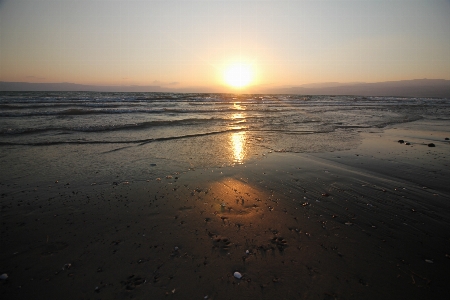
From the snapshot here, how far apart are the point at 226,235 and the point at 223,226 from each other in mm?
279

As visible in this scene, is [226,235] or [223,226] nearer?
[226,235]

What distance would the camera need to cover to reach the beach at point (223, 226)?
289 cm

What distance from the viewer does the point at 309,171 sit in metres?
7.00

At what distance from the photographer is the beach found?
2.89 meters

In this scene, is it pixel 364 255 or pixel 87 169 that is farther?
pixel 87 169

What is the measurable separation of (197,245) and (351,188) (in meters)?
4.40

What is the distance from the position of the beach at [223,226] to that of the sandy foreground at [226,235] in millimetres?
21

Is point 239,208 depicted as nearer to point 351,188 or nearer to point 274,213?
point 274,213

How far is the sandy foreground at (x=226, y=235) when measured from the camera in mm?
2863

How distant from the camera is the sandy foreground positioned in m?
2.86

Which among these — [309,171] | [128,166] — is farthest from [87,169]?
[309,171]

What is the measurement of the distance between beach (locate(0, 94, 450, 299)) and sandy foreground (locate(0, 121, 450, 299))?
21 mm

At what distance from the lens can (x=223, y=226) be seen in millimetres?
4113

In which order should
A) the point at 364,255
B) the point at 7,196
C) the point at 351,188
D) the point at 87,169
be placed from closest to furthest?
the point at 364,255 < the point at 7,196 < the point at 351,188 < the point at 87,169
